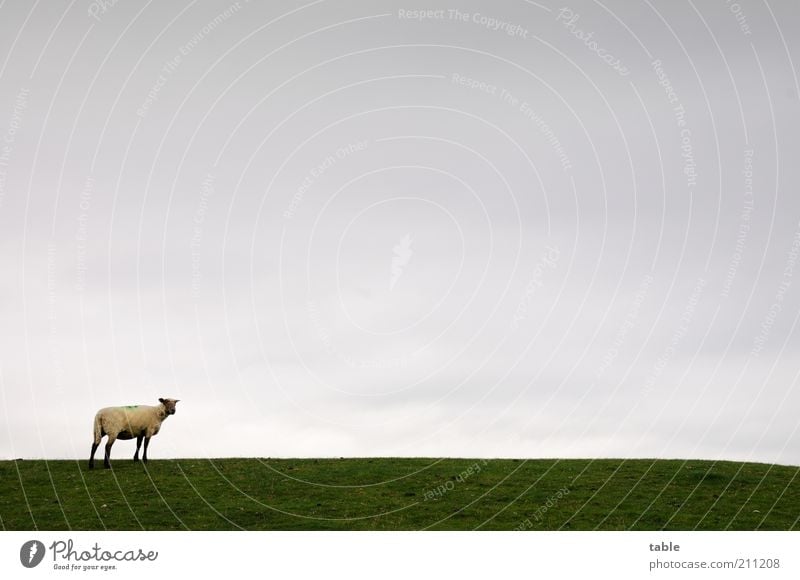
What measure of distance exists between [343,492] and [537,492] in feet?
27.1

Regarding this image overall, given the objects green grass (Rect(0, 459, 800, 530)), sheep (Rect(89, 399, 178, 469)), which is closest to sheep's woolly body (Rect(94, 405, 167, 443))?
sheep (Rect(89, 399, 178, 469))

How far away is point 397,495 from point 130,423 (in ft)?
43.0

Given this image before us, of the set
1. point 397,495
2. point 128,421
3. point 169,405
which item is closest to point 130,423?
point 128,421

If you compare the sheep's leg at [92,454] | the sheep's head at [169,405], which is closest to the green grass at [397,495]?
the sheep's leg at [92,454]

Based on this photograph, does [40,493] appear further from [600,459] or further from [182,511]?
[600,459]

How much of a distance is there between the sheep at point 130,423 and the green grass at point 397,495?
1179 mm

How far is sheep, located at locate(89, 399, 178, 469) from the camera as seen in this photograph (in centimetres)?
4088

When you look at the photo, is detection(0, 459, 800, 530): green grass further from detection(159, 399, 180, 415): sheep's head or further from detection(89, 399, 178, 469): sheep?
detection(159, 399, 180, 415): sheep's head

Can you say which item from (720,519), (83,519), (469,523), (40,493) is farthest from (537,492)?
(40,493)

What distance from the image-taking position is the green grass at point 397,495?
1357 inches

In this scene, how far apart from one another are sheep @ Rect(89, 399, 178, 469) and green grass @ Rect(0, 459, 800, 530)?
1179 millimetres

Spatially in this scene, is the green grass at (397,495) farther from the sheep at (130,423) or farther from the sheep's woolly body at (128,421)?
the sheep's woolly body at (128,421)

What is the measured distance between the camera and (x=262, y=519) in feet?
113
